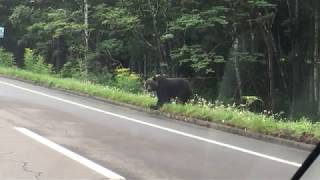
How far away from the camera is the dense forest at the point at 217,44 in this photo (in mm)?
23875

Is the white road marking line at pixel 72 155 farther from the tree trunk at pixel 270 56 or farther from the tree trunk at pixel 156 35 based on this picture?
the tree trunk at pixel 156 35

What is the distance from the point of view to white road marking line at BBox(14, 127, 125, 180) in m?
7.54

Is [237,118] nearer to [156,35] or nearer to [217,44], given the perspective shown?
[217,44]

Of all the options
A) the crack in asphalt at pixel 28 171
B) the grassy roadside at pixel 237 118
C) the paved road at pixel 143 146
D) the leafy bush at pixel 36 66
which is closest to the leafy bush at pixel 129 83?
the grassy roadside at pixel 237 118

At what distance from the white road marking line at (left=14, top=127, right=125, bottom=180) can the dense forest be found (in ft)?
40.6

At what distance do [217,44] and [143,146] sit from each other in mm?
16919

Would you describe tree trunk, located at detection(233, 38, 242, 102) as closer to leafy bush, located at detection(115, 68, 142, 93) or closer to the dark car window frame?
leafy bush, located at detection(115, 68, 142, 93)

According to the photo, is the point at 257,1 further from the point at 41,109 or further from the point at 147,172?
the point at 147,172

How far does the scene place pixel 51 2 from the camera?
125 feet

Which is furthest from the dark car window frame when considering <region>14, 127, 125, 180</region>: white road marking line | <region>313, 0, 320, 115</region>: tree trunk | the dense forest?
<region>313, 0, 320, 115</region>: tree trunk

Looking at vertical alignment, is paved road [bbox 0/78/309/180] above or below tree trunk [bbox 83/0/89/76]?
below

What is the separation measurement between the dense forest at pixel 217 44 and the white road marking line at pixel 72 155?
1238cm

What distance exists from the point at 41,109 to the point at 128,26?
12.7 meters

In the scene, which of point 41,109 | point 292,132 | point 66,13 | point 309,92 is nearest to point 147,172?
point 292,132
